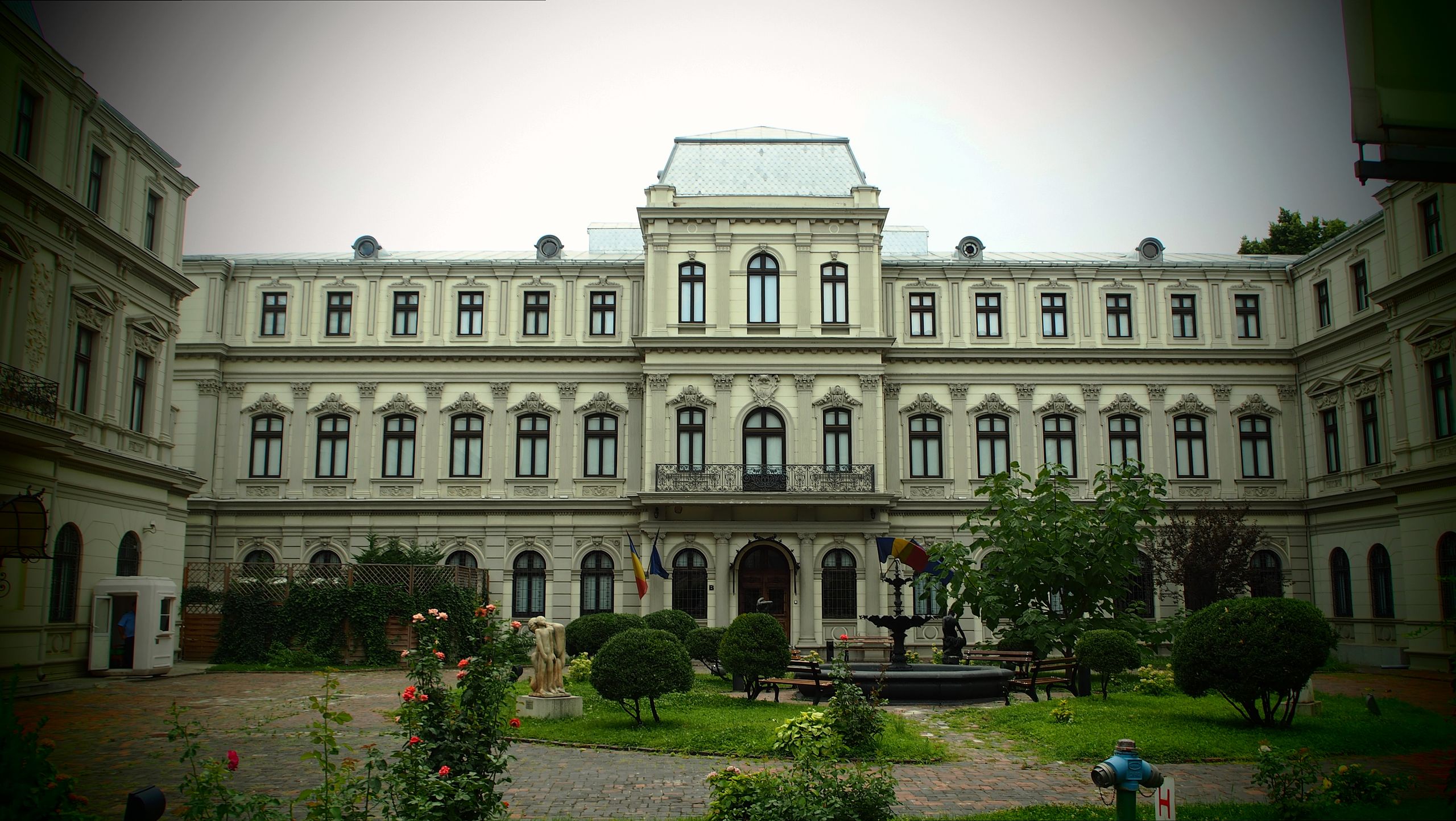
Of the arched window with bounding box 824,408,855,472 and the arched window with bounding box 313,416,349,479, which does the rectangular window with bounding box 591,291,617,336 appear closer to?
the arched window with bounding box 824,408,855,472

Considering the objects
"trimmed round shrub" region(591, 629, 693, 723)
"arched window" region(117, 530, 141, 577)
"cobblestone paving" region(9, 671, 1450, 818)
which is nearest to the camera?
"cobblestone paving" region(9, 671, 1450, 818)

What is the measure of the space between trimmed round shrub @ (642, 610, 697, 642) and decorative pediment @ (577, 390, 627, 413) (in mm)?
10034

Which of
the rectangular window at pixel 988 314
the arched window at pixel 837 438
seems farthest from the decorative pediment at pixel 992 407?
the arched window at pixel 837 438

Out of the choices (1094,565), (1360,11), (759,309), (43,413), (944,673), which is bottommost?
(944,673)

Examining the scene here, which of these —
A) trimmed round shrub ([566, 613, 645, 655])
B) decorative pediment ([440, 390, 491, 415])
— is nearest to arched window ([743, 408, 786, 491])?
trimmed round shrub ([566, 613, 645, 655])

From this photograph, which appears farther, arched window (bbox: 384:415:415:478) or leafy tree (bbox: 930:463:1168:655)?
arched window (bbox: 384:415:415:478)

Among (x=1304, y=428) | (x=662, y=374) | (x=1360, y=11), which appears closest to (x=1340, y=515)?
(x=1304, y=428)

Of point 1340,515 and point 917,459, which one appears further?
point 917,459

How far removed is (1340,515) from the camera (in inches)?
1261

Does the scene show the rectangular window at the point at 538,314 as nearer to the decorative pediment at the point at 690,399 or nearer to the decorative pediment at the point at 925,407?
the decorative pediment at the point at 690,399

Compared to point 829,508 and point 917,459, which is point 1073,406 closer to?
point 917,459

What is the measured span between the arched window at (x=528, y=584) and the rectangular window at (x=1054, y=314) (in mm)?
18878

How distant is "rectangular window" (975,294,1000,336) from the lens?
115 ft

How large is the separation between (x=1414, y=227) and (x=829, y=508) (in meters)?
17.2
